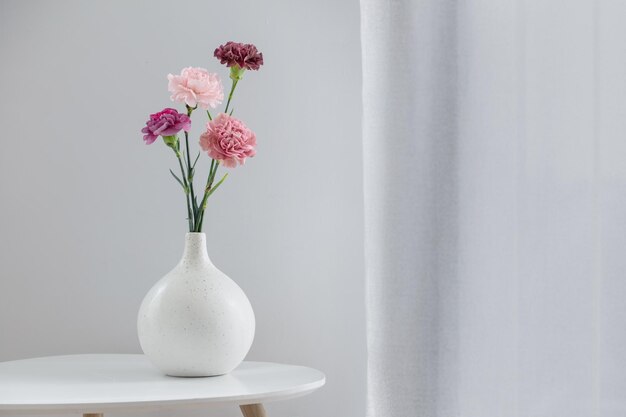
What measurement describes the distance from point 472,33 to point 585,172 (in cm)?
21

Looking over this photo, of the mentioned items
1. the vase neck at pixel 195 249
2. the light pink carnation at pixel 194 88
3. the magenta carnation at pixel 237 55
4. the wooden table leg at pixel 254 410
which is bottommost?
the wooden table leg at pixel 254 410

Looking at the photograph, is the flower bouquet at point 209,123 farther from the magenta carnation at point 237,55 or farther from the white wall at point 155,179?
the white wall at point 155,179

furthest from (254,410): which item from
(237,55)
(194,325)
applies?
(237,55)

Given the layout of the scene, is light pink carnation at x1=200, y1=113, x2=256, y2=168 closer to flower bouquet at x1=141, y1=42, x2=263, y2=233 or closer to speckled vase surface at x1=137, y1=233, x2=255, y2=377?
flower bouquet at x1=141, y1=42, x2=263, y2=233

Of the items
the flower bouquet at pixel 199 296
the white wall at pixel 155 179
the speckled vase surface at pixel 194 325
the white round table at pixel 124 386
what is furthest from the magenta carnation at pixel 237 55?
the white round table at pixel 124 386

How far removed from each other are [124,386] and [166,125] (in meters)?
0.37

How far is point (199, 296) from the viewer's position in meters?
1.09

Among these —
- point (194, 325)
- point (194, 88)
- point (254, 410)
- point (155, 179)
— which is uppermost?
point (194, 88)

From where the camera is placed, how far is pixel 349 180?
1.36 metres

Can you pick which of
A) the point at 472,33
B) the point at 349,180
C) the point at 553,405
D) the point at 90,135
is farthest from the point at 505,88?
the point at 90,135

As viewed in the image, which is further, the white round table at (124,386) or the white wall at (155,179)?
the white wall at (155,179)

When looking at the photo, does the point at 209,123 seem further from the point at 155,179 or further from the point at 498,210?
the point at 498,210

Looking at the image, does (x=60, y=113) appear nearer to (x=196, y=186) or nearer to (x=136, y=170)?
(x=136, y=170)

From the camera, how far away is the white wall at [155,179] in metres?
1.35
